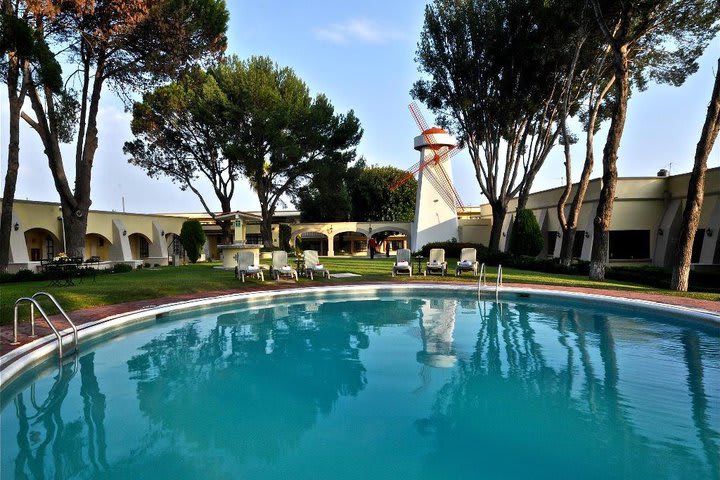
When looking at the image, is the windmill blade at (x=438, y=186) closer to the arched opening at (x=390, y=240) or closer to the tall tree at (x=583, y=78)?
the tall tree at (x=583, y=78)

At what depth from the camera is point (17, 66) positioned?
42.2ft

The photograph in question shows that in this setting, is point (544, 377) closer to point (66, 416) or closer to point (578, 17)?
point (66, 416)

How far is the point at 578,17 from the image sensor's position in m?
15.4

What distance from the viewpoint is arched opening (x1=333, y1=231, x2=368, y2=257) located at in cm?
4195

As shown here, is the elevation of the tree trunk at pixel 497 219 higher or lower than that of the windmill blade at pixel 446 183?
lower

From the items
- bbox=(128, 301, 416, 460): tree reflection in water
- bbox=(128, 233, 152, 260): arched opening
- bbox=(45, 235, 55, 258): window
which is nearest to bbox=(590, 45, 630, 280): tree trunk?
bbox=(128, 301, 416, 460): tree reflection in water

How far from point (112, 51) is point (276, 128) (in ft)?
33.8

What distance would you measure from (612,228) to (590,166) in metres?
6.17

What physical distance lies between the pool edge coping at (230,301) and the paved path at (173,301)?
0.27m

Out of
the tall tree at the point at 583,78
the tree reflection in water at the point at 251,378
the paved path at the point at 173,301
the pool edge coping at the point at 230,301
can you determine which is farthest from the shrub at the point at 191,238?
the tall tree at the point at 583,78

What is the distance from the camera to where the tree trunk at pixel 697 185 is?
11438 mm

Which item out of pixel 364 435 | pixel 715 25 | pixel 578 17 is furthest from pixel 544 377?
pixel 715 25

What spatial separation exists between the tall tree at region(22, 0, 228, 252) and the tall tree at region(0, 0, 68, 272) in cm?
50

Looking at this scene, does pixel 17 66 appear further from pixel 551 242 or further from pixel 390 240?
pixel 390 240
